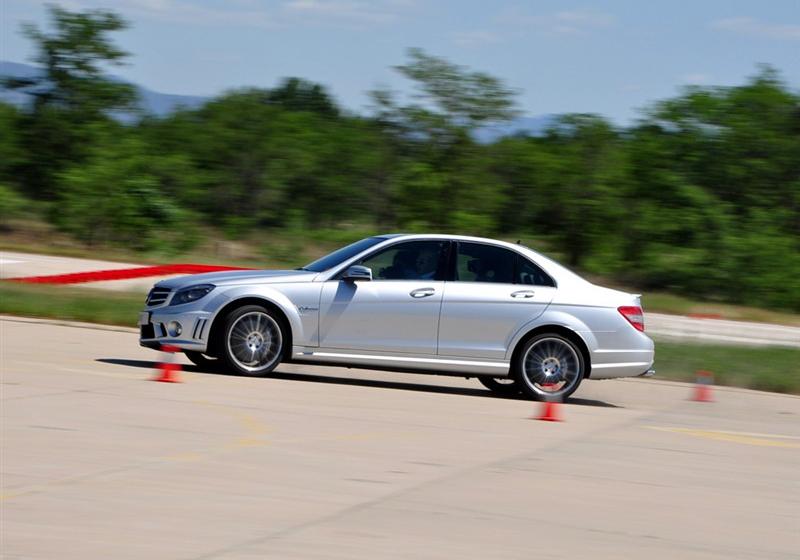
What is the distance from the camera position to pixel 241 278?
11922mm

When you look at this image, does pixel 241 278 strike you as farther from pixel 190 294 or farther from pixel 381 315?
pixel 381 315

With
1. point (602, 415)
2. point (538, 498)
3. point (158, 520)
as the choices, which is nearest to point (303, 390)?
point (602, 415)

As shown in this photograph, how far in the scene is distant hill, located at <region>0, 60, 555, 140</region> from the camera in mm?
39781

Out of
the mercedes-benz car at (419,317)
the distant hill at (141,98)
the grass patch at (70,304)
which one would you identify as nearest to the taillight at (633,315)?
the mercedes-benz car at (419,317)

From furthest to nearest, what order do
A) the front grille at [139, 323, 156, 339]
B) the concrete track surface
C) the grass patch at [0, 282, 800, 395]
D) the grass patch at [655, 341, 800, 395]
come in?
the grass patch at [0, 282, 800, 395]
the grass patch at [655, 341, 800, 395]
the front grille at [139, 323, 156, 339]
the concrete track surface

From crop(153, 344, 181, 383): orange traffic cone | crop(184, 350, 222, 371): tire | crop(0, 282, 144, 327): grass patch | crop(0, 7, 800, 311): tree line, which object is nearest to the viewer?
crop(153, 344, 181, 383): orange traffic cone

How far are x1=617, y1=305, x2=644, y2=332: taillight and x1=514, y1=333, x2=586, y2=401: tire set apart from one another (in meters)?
0.63

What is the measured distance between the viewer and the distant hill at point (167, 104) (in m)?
39.8

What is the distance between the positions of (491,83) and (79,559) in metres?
34.6

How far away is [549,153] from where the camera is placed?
4078 cm

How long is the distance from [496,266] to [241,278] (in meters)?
2.62

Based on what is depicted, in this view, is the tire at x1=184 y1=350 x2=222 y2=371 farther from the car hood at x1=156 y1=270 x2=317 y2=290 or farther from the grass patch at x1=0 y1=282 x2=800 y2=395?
the grass patch at x1=0 y1=282 x2=800 y2=395

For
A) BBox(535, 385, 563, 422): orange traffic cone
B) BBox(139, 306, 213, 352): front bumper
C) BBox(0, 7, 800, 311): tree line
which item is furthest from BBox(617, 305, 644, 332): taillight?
BBox(0, 7, 800, 311): tree line

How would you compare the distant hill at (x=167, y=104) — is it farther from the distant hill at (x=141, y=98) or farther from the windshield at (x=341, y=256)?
the windshield at (x=341, y=256)
